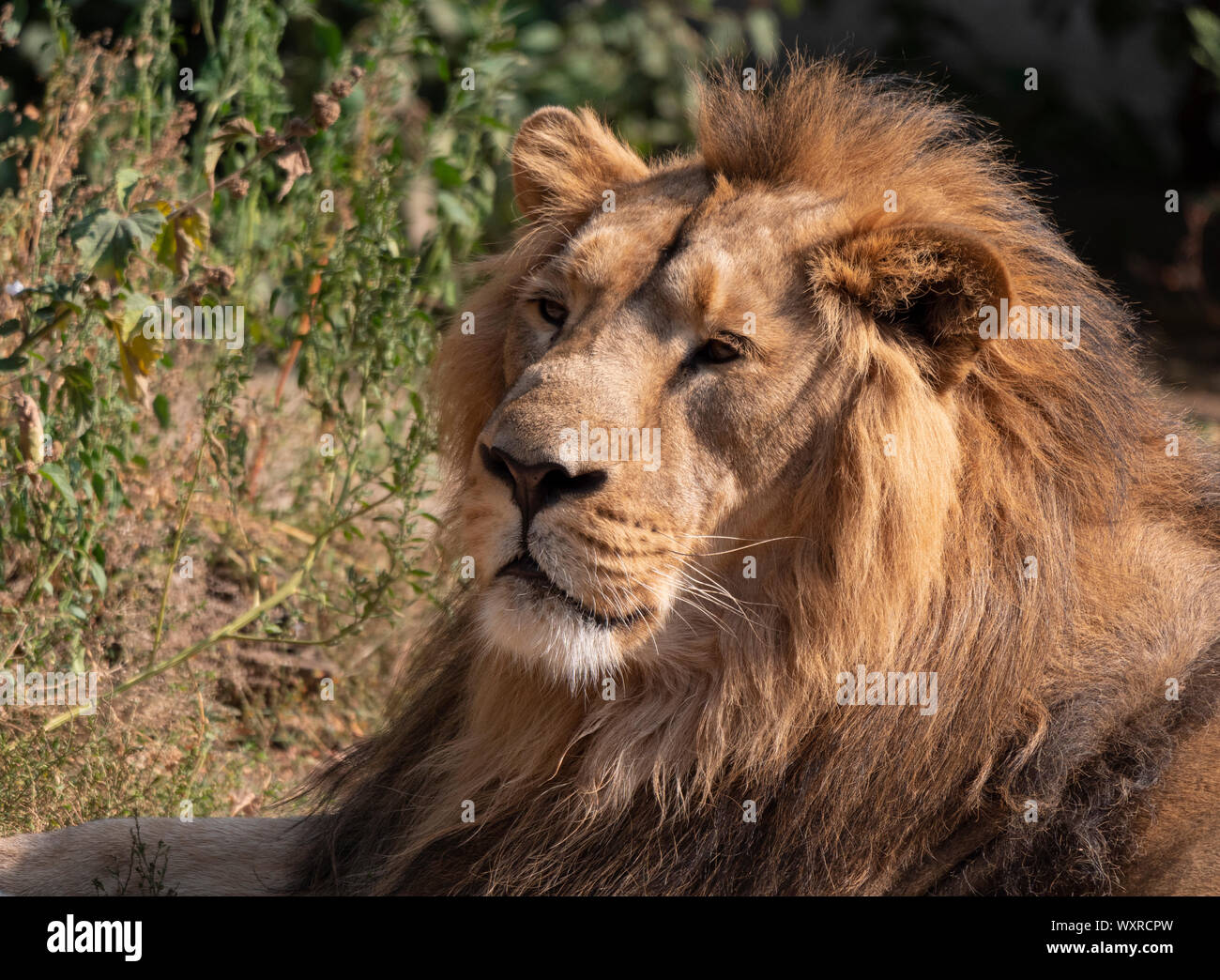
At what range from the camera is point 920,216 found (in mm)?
2979

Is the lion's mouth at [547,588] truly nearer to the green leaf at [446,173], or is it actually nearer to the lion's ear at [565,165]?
the lion's ear at [565,165]

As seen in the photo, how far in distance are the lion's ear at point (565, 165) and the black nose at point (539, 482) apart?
0.94 meters

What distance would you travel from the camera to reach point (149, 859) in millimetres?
3363

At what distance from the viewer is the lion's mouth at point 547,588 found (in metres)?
2.79

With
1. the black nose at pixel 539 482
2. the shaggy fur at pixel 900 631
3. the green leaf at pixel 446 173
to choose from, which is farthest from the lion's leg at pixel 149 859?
the green leaf at pixel 446 173

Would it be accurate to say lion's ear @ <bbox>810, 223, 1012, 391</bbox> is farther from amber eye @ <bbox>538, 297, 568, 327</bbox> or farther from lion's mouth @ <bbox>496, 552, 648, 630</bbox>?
lion's mouth @ <bbox>496, 552, 648, 630</bbox>

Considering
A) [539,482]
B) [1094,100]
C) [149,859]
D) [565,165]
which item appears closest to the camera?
[539,482]

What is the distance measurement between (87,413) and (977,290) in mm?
2343

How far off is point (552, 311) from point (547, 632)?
2.68ft

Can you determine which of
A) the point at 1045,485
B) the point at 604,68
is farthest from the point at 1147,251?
the point at 1045,485

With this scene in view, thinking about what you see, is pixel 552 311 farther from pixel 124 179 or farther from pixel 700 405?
pixel 124 179

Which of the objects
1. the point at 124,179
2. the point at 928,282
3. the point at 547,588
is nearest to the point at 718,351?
the point at 928,282

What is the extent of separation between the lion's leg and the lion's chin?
3.53 ft

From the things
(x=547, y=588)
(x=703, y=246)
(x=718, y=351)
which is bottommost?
(x=547, y=588)
